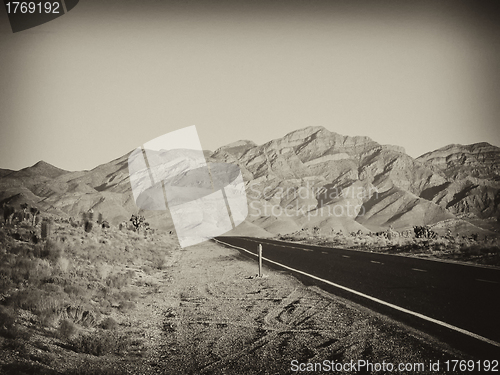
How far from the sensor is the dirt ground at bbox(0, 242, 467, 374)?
6215 mm

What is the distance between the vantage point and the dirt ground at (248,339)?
6215 millimetres

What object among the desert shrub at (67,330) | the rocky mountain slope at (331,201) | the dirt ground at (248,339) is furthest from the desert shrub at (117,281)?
the rocky mountain slope at (331,201)

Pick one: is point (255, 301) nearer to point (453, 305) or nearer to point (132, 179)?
point (453, 305)

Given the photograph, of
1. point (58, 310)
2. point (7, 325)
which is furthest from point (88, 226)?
point (7, 325)

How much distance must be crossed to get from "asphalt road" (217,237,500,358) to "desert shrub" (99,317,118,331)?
5.73 m

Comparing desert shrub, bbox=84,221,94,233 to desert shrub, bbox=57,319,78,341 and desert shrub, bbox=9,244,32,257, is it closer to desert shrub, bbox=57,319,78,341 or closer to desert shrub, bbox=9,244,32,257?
desert shrub, bbox=9,244,32,257

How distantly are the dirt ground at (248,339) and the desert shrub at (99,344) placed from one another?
0.54 feet

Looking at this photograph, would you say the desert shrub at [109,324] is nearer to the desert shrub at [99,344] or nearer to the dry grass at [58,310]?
the dry grass at [58,310]

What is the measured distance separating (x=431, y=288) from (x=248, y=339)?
260 inches

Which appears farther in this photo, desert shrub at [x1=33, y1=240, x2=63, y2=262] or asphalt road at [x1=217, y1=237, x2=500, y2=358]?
desert shrub at [x1=33, y1=240, x2=63, y2=262]

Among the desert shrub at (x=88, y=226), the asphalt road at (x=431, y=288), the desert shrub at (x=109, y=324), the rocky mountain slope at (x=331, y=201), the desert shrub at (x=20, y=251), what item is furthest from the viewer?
the rocky mountain slope at (x=331, y=201)

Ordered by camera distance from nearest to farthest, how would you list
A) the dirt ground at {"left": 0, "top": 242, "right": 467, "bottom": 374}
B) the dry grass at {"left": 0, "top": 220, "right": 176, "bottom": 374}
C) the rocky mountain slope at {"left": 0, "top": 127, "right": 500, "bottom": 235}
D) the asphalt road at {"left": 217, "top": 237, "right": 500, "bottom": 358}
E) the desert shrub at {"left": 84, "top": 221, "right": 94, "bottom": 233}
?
the dirt ground at {"left": 0, "top": 242, "right": 467, "bottom": 374} → the dry grass at {"left": 0, "top": 220, "right": 176, "bottom": 374} → the asphalt road at {"left": 217, "top": 237, "right": 500, "bottom": 358} → the desert shrub at {"left": 84, "top": 221, "right": 94, "bottom": 233} → the rocky mountain slope at {"left": 0, "top": 127, "right": 500, "bottom": 235}

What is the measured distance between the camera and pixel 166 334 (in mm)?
8391

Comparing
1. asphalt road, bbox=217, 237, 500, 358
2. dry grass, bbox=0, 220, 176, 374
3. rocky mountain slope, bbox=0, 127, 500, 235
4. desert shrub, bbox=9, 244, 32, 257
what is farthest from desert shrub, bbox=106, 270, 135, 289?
rocky mountain slope, bbox=0, 127, 500, 235
